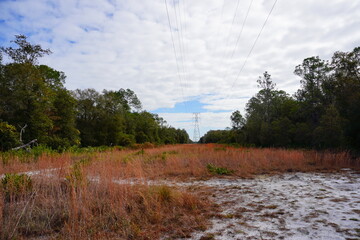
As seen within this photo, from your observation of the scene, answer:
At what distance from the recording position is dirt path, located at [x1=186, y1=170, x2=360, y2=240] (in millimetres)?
2792

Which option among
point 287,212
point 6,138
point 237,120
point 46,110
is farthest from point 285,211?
point 237,120

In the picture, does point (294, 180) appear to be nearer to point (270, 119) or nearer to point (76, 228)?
point (76, 228)

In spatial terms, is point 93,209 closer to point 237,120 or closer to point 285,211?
point 285,211

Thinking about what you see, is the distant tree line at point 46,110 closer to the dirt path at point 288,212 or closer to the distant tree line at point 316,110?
the dirt path at point 288,212

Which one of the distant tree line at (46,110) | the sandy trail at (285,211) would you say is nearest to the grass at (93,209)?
the sandy trail at (285,211)

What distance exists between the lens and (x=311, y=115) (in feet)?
70.7

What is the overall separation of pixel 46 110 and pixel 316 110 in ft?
85.6

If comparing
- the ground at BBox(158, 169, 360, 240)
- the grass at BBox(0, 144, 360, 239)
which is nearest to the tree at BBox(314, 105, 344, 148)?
the ground at BBox(158, 169, 360, 240)

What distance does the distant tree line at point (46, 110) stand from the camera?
49.5 ft

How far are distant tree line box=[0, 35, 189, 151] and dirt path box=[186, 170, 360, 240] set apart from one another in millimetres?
13005

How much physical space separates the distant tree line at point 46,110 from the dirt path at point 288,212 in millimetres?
13005

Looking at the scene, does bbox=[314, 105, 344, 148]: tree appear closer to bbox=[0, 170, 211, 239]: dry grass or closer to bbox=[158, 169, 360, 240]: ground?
bbox=[158, 169, 360, 240]: ground

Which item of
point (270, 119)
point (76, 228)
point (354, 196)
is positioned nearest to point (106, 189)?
point (76, 228)

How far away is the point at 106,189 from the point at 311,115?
23.5m
